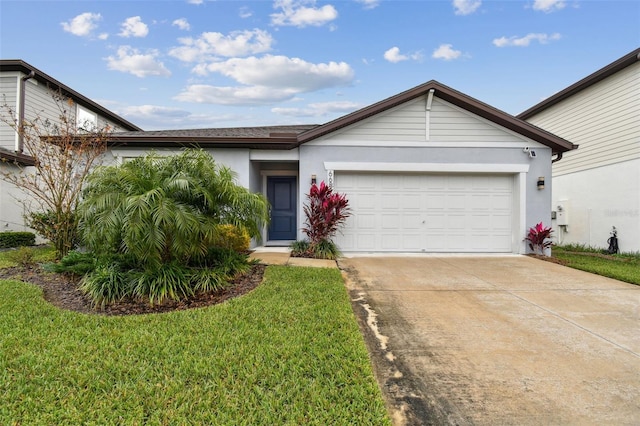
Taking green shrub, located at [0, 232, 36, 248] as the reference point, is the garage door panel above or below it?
above

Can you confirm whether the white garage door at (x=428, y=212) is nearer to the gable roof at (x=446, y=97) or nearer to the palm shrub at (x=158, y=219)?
the gable roof at (x=446, y=97)

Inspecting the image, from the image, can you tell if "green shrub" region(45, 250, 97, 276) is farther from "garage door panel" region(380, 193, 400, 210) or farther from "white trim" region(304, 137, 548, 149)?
"garage door panel" region(380, 193, 400, 210)

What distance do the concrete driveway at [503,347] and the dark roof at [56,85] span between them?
12271mm

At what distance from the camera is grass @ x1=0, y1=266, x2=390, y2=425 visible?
2176 millimetres

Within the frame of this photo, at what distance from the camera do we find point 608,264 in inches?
311

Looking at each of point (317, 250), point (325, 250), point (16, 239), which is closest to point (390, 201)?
point (325, 250)

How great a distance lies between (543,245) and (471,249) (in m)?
1.81

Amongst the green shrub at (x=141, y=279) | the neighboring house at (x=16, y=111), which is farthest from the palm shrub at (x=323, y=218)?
the neighboring house at (x=16, y=111)

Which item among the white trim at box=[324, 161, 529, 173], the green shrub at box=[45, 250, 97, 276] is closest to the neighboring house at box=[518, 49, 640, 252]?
the white trim at box=[324, 161, 529, 173]

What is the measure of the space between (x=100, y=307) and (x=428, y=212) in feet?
25.9

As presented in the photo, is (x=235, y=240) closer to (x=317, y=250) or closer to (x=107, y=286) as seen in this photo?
(x=317, y=250)

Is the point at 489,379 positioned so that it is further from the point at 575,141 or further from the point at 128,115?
the point at 128,115

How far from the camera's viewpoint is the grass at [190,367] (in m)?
2.18

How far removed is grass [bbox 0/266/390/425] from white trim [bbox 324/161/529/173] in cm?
523
